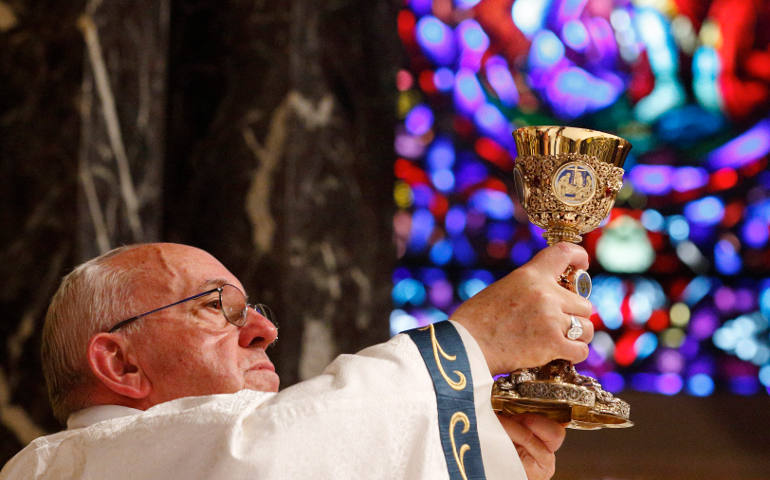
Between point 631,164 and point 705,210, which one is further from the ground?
point 631,164

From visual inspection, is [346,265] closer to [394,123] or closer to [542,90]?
[394,123]

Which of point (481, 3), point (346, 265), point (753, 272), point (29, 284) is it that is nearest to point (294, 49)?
point (346, 265)

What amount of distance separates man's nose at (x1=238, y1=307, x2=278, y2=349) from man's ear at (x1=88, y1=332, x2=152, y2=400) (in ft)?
0.69

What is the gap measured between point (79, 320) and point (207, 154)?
6.16ft

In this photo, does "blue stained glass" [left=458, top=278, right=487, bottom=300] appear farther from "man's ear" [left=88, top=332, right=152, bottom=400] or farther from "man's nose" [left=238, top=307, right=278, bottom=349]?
"man's ear" [left=88, top=332, right=152, bottom=400]

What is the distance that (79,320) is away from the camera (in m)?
2.12

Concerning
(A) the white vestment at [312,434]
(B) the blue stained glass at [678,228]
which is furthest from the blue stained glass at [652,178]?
(A) the white vestment at [312,434]

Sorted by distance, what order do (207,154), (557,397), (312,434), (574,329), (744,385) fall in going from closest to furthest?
(312,434) < (574,329) < (557,397) < (207,154) < (744,385)

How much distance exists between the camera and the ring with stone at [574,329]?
69.8 inches

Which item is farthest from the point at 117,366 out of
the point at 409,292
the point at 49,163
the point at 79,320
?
the point at 409,292

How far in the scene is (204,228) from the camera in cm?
390

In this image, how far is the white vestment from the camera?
1.58 metres

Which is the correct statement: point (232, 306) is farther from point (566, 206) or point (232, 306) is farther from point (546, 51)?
point (546, 51)

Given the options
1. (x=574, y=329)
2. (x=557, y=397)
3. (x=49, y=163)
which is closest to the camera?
(x=574, y=329)
